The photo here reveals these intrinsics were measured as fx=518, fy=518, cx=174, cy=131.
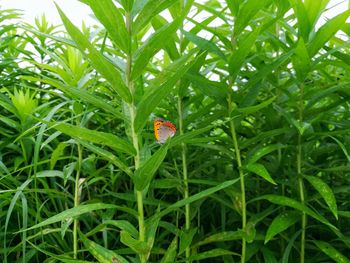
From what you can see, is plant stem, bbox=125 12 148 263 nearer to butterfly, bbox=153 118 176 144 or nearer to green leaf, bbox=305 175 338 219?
butterfly, bbox=153 118 176 144

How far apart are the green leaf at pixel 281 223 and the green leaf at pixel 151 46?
36 centimetres

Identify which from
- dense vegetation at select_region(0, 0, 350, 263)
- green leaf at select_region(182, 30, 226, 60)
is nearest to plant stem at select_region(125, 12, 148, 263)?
dense vegetation at select_region(0, 0, 350, 263)

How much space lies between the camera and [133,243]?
2.54ft

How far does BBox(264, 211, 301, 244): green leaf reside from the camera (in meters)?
0.90

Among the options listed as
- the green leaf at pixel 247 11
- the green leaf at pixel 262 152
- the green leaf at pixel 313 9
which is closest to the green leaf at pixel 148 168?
the green leaf at pixel 262 152

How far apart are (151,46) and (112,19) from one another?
0.07 m

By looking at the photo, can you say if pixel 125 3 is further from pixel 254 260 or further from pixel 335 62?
pixel 254 260

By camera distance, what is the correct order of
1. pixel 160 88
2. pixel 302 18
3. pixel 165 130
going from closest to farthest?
Answer: 1. pixel 160 88
2. pixel 165 130
3. pixel 302 18

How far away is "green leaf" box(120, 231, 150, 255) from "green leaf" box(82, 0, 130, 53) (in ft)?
0.91

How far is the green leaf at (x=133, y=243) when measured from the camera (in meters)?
0.75

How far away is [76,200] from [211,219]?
33cm

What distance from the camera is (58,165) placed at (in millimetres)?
1287

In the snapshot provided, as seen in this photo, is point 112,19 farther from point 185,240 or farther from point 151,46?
point 185,240

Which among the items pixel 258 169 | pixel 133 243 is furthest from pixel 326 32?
pixel 133 243
